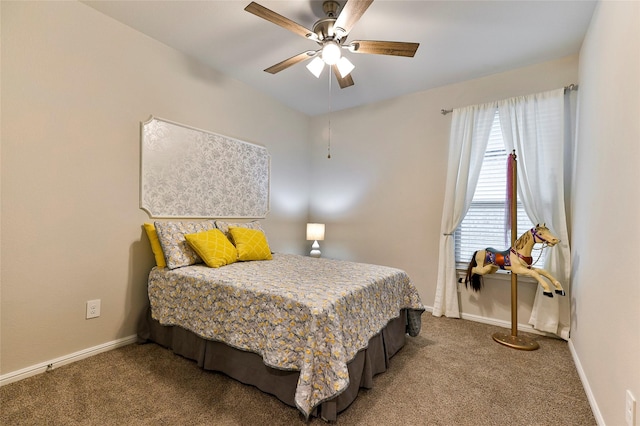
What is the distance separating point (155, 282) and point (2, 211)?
1046mm

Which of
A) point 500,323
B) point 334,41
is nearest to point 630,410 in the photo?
point 500,323

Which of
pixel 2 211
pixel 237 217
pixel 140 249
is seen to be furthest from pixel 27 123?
pixel 237 217

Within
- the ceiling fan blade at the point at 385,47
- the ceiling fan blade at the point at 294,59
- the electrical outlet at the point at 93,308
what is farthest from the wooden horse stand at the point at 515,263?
the electrical outlet at the point at 93,308

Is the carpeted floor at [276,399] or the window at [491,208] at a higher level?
the window at [491,208]

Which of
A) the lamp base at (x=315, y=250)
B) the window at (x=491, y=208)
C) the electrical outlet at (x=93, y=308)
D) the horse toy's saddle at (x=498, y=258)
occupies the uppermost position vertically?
the window at (x=491, y=208)

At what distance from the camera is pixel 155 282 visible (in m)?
2.41

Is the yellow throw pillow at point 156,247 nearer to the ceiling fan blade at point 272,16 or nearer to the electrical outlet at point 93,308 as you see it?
the electrical outlet at point 93,308

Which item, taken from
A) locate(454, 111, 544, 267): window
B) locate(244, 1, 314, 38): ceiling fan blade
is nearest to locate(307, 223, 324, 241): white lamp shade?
locate(454, 111, 544, 267): window

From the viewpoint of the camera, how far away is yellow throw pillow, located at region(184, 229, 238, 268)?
244cm

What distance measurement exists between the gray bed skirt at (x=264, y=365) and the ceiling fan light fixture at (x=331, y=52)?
200 centimetres

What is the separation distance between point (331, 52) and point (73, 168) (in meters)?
2.09

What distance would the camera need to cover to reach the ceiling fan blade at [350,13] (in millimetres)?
1660

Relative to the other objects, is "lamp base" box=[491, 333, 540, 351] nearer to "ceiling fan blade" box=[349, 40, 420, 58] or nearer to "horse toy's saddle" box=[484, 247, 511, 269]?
"horse toy's saddle" box=[484, 247, 511, 269]

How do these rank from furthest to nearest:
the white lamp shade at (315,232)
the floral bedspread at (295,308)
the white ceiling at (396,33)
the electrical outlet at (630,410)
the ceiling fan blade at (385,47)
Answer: the white lamp shade at (315,232), the white ceiling at (396,33), the ceiling fan blade at (385,47), the floral bedspread at (295,308), the electrical outlet at (630,410)
